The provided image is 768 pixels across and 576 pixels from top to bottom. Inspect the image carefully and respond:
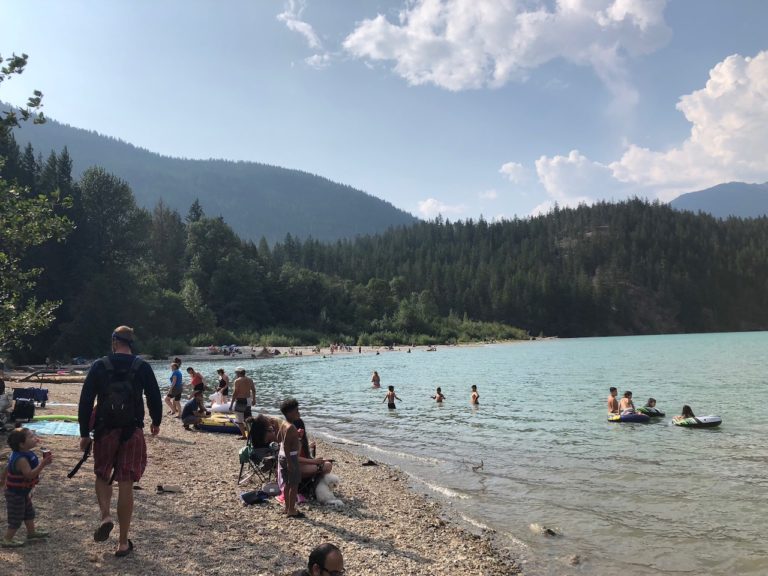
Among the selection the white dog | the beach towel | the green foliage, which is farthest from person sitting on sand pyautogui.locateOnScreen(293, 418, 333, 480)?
the green foliage

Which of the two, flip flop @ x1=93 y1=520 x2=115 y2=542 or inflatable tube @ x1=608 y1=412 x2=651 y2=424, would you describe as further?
inflatable tube @ x1=608 y1=412 x2=651 y2=424

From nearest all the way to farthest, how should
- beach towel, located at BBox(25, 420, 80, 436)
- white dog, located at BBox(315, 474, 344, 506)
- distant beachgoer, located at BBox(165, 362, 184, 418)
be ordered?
white dog, located at BBox(315, 474, 344, 506) < beach towel, located at BBox(25, 420, 80, 436) < distant beachgoer, located at BBox(165, 362, 184, 418)

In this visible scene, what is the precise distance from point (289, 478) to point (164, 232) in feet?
402

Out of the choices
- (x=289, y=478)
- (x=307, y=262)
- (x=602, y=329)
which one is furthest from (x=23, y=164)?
(x=602, y=329)

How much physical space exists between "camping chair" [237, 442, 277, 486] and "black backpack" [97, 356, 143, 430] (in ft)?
16.7

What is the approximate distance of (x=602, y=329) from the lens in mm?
175000

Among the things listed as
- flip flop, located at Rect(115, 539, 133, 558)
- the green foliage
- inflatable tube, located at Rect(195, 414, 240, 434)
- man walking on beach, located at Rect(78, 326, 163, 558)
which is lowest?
the green foliage

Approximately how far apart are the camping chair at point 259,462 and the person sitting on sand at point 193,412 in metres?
7.67

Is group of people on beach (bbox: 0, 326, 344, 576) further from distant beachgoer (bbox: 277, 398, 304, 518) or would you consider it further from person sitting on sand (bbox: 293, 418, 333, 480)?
person sitting on sand (bbox: 293, 418, 333, 480)

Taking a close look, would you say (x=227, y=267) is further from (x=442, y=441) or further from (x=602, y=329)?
(x=602, y=329)

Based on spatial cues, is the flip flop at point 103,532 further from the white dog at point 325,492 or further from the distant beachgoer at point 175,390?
the distant beachgoer at point 175,390

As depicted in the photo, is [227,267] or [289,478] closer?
[289,478]

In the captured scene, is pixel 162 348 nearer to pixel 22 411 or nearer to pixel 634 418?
pixel 22 411

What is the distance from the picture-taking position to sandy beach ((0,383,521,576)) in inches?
267
